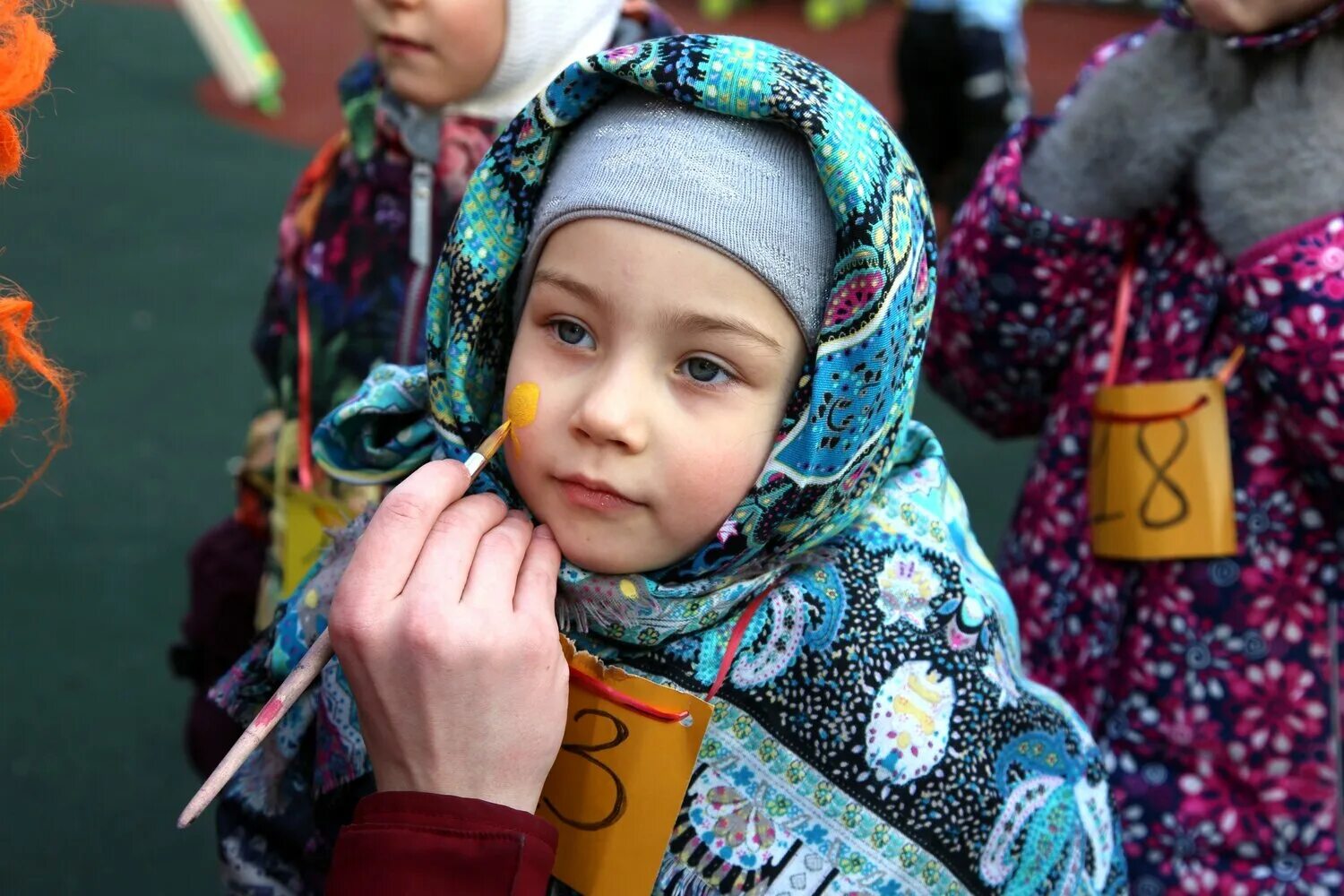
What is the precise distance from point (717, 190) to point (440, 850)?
61 centimetres

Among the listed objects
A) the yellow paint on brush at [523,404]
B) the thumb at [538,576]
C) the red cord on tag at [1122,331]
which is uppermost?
the red cord on tag at [1122,331]

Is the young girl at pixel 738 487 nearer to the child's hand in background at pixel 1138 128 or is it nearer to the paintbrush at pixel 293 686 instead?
the paintbrush at pixel 293 686

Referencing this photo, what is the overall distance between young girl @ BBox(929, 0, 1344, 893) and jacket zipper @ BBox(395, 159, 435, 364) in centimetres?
78

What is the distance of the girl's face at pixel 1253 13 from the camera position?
1.56 metres

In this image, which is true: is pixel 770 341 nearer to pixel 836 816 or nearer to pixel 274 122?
pixel 836 816

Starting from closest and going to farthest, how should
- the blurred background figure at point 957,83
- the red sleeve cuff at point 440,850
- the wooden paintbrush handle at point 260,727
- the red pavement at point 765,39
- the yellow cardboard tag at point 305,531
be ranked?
the wooden paintbrush handle at point 260,727 < the red sleeve cuff at point 440,850 < the yellow cardboard tag at point 305,531 < the blurred background figure at point 957,83 < the red pavement at point 765,39

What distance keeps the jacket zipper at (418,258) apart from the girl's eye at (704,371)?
85 centimetres

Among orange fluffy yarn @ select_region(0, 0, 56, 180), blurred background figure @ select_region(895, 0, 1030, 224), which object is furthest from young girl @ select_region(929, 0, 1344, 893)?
blurred background figure @ select_region(895, 0, 1030, 224)

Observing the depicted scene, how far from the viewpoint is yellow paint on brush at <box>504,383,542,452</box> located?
1.18m

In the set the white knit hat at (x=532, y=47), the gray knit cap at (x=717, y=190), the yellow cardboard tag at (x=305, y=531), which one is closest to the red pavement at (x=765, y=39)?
the white knit hat at (x=532, y=47)

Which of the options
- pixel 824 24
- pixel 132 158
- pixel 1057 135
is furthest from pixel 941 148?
pixel 824 24

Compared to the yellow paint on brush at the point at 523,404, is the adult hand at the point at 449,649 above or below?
below

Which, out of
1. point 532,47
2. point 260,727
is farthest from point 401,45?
point 260,727

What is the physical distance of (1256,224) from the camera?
1.61 m
